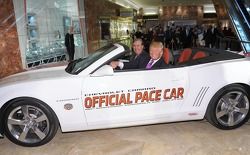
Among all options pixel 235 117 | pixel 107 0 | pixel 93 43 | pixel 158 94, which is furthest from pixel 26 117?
pixel 107 0

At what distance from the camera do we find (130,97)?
3.50m

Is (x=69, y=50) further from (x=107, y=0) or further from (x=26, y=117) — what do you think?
(x=26, y=117)

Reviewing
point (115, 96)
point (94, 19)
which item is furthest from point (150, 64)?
point (94, 19)

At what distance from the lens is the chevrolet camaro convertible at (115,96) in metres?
3.41

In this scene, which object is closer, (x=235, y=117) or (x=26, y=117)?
(x=26, y=117)

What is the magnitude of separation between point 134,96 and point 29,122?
4.70ft

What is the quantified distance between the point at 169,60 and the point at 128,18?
62.3ft

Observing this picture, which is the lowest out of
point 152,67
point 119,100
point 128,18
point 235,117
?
point 235,117

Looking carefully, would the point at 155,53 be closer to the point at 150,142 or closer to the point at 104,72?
the point at 104,72

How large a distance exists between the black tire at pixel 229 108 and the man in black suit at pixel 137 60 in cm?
114

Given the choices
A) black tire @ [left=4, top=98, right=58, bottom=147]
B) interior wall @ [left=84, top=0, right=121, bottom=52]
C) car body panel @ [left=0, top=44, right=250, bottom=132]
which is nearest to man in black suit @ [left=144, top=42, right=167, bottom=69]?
car body panel @ [left=0, top=44, right=250, bottom=132]

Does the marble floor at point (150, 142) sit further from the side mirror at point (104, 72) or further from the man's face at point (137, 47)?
the man's face at point (137, 47)

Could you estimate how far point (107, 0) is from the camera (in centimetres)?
1620

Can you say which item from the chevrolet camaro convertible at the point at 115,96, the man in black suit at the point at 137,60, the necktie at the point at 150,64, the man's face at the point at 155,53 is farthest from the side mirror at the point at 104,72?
the man's face at the point at 155,53
